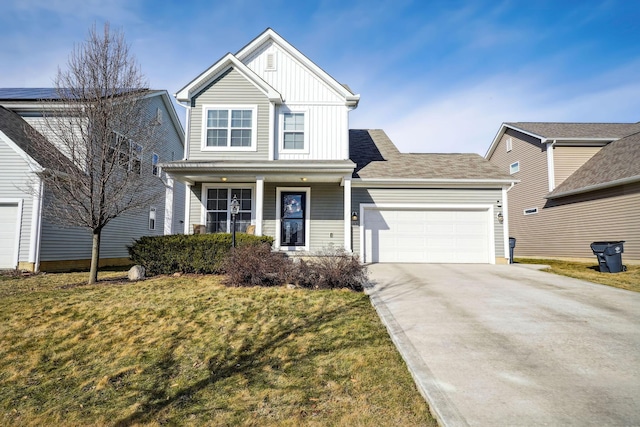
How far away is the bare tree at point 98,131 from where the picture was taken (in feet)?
26.5

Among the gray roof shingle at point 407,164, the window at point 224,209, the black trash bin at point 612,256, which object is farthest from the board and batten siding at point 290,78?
the black trash bin at point 612,256

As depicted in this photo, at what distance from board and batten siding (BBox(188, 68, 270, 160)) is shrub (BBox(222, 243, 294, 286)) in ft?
16.7

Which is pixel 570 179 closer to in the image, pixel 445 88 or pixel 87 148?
pixel 445 88

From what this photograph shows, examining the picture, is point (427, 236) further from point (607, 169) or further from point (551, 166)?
point (551, 166)

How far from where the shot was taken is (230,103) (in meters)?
11.7

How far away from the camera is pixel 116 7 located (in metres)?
9.72

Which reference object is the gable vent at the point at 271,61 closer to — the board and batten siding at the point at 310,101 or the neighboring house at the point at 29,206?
the board and batten siding at the point at 310,101

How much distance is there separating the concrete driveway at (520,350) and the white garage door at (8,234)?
11.9m

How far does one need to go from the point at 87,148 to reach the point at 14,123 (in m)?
7.11

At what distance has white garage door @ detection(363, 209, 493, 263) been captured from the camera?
39.1 feet

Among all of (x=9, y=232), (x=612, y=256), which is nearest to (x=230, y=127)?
(x=9, y=232)

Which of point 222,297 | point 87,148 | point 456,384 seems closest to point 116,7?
point 87,148

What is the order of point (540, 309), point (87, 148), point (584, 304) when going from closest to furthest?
point (540, 309), point (584, 304), point (87, 148)

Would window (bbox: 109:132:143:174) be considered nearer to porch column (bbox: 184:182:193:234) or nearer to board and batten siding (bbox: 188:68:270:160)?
board and batten siding (bbox: 188:68:270:160)
